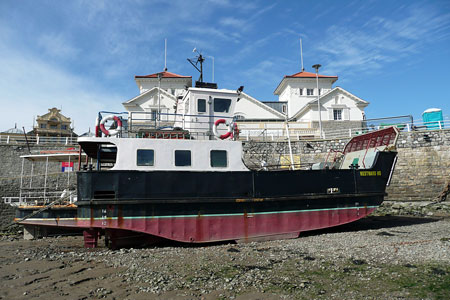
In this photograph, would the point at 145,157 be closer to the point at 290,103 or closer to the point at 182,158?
the point at 182,158

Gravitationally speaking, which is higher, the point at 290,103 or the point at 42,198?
the point at 290,103

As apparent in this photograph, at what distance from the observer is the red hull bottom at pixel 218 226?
7.87 meters

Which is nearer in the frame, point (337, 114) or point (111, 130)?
point (111, 130)

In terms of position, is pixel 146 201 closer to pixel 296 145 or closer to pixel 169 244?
pixel 169 244

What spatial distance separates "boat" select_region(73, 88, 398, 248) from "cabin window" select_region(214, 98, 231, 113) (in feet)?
2.08

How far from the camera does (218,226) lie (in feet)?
27.4

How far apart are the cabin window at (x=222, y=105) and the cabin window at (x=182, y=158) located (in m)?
→ 2.39

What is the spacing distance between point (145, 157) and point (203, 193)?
209 centimetres

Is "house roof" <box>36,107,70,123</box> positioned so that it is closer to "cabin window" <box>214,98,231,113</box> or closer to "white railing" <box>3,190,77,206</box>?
"white railing" <box>3,190,77,206</box>

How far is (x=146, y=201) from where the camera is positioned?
26.0ft

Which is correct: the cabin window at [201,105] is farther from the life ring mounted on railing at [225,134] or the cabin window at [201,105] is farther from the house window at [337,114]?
the house window at [337,114]

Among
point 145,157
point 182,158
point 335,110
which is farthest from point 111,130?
point 335,110

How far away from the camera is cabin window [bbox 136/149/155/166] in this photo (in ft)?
27.3

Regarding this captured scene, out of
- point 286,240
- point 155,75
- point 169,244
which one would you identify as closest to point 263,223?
point 286,240
